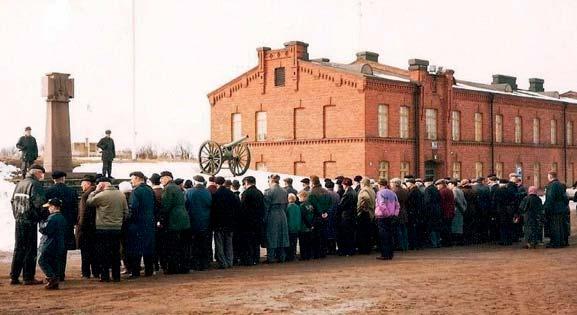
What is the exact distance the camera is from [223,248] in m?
14.5

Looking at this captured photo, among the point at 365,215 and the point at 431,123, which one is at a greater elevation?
the point at 431,123

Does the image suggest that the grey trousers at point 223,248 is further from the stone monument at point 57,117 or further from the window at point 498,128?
the window at point 498,128

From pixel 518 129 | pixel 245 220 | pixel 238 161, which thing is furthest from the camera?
pixel 518 129

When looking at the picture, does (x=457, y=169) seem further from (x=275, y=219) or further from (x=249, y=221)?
(x=249, y=221)

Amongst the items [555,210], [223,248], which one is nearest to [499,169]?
[555,210]

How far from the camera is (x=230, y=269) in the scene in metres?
14.3

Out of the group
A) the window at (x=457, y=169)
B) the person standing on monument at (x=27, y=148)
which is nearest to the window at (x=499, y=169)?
the window at (x=457, y=169)

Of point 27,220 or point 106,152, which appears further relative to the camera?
point 106,152

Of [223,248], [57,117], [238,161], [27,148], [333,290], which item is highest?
[57,117]

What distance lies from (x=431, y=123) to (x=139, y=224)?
99.4 ft

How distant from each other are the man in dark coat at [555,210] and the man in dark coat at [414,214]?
320cm

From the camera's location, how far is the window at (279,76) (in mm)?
40375

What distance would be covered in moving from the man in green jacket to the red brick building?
24.0 meters

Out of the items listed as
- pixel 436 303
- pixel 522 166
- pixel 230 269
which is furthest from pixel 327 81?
pixel 436 303
